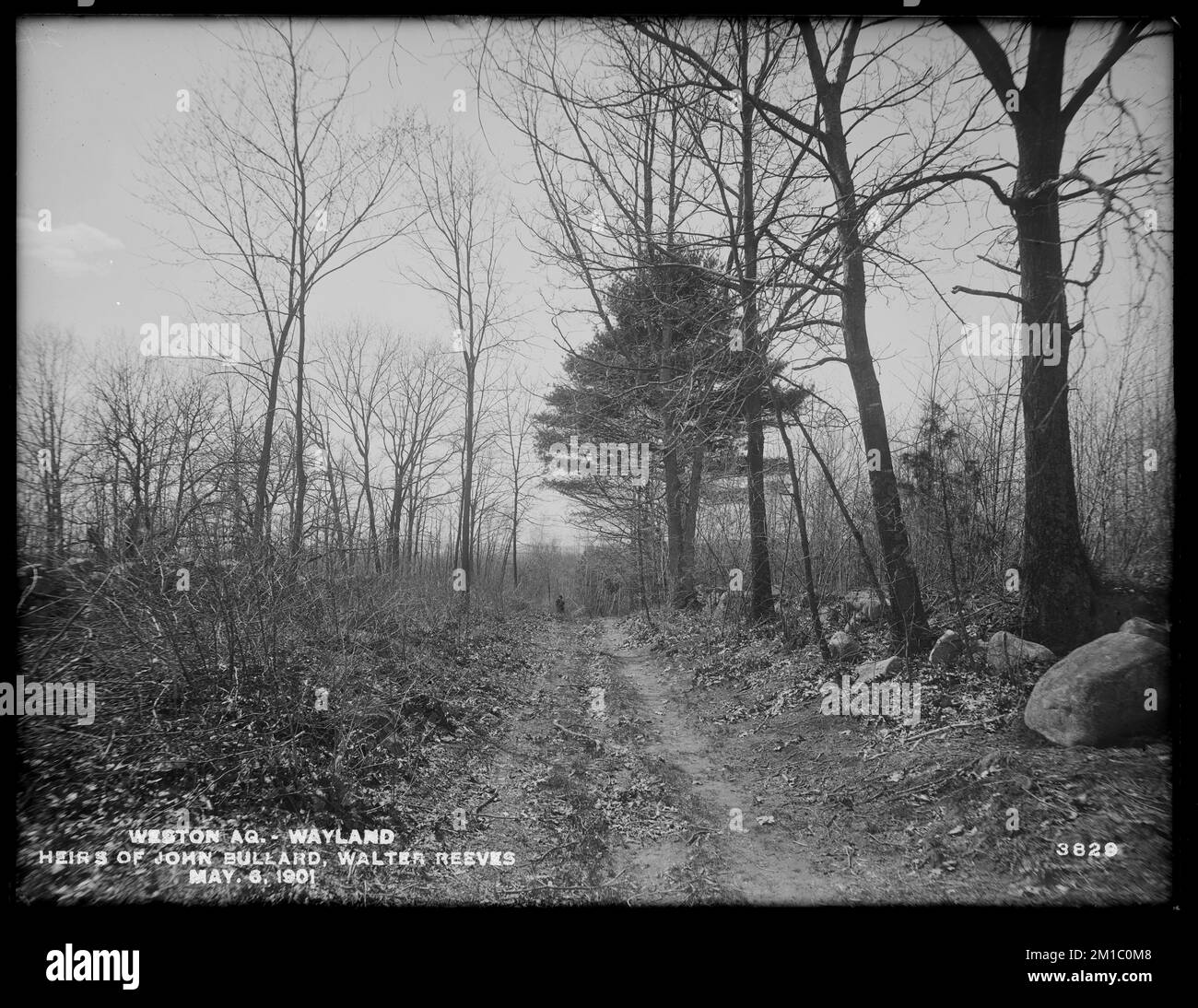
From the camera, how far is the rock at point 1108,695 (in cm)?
325

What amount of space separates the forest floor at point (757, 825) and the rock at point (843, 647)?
1.25 metres

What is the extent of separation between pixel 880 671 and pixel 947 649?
25.0 inches

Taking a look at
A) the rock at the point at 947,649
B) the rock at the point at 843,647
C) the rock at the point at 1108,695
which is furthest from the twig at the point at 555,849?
the rock at the point at 843,647

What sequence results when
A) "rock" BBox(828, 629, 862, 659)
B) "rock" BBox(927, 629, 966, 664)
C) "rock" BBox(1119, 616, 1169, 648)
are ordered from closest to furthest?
1. "rock" BBox(1119, 616, 1169, 648)
2. "rock" BBox(927, 629, 966, 664)
3. "rock" BBox(828, 629, 862, 659)

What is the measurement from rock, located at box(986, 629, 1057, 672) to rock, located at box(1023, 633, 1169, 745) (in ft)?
2.63

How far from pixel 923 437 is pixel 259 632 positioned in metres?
6.52

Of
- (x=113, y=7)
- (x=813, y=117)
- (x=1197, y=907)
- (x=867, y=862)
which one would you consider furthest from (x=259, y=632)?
(x=813, y=117)

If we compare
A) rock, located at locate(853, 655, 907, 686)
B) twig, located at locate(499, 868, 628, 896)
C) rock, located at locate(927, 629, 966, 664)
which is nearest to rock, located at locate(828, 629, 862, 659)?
rock, located at locate(853, 655, 907, 686)

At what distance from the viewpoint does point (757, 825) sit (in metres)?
3.74

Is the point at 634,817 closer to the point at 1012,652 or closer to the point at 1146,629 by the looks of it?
the point at 1012,652

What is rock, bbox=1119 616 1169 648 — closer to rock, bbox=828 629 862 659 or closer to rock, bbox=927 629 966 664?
rock, bbox=927 629 966 664

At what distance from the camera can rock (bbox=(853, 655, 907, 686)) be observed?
5422mm

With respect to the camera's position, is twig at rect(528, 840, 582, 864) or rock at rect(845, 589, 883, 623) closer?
twig at rect(528, 840, 582, 864)

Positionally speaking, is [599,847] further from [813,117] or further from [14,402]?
Answer: [813,117]
